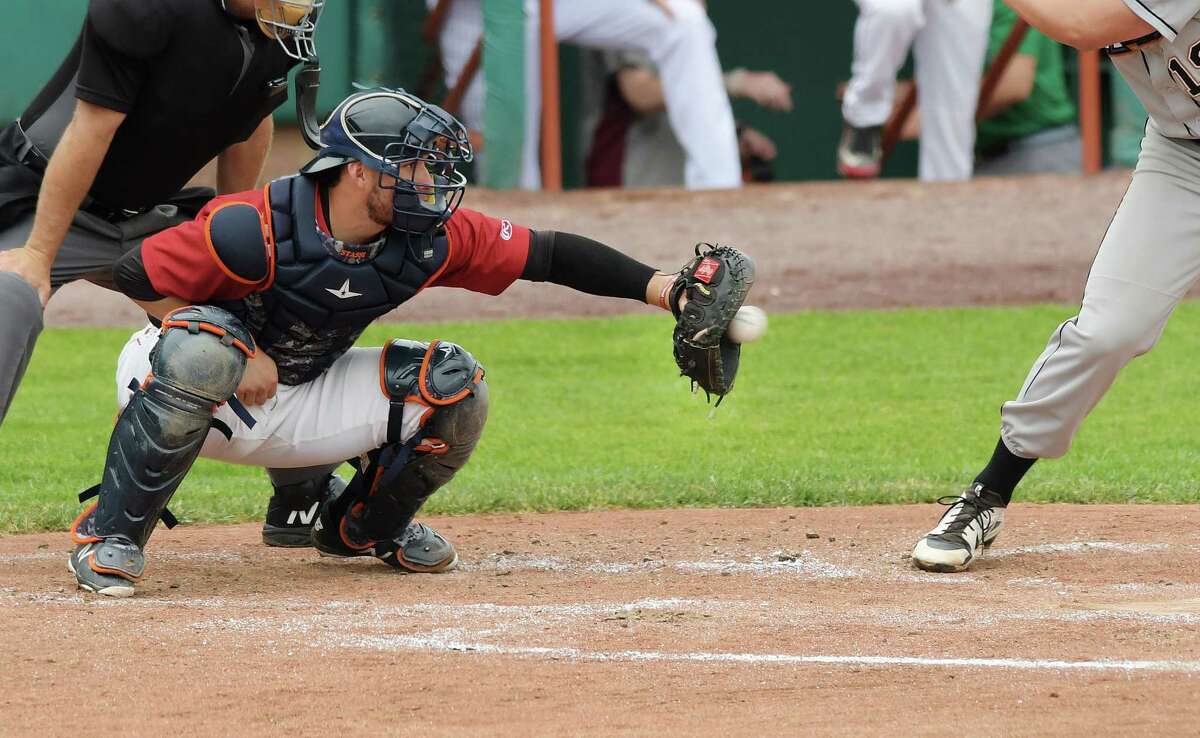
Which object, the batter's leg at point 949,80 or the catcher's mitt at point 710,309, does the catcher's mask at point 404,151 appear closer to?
the catcher's mitt at point 710,309

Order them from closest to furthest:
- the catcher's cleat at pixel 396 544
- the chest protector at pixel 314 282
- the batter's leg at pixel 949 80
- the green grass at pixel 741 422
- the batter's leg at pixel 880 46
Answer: the chest protector at pixel 314 282, the catcher's cleat at pixel 396 544, the green grass at pixel 741 422, the batter's leg at pixel 880 46, the batter's leg at pixel 949 80

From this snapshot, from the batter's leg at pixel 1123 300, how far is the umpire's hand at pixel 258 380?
171cm

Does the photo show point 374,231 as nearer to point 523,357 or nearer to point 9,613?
point 9,613

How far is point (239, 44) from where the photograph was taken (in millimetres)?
4457

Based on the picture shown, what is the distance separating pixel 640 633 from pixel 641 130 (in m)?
9.13

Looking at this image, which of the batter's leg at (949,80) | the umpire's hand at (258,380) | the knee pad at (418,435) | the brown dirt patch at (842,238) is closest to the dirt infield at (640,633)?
the knee pad at (418,435)

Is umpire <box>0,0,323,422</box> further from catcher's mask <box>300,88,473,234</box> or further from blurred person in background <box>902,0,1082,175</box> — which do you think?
blurred person in background <box>902,0,1082,175</box>

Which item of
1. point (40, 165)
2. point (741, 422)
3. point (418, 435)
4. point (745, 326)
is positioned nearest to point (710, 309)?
point (745, 326)

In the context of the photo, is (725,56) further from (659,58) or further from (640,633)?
(640,633)

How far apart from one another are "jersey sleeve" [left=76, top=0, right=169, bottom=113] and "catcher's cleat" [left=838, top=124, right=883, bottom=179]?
834 cm

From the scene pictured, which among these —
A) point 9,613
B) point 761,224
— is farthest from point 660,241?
point 9,613

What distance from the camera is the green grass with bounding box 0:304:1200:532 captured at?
5.54 meters

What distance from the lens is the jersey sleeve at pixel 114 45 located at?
421 centimetres

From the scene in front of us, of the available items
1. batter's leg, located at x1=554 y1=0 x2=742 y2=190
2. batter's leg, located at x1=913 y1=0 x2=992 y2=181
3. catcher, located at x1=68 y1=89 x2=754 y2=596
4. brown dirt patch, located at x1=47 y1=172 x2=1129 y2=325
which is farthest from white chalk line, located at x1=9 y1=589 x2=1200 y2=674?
batter's leg, located at x1=913 y1=0 x2=992 y2=181
